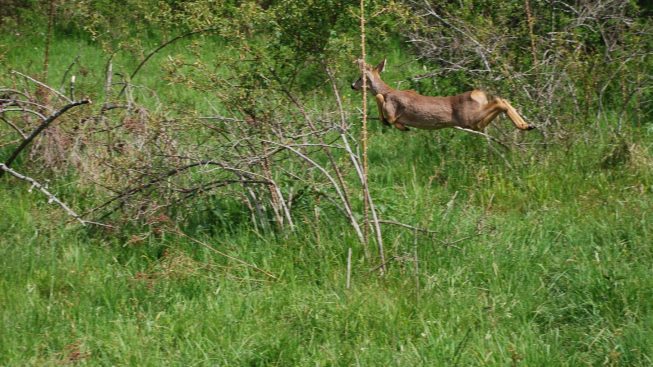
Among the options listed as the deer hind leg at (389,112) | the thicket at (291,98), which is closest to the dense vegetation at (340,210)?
the thicket at (291,98)

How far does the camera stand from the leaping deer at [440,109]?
795cm

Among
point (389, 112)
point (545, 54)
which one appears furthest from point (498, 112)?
point (545, 54)

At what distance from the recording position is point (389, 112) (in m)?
8.45

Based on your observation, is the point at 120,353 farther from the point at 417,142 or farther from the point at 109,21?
the point at 109,21

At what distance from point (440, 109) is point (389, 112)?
0.54 metres

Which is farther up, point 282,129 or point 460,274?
point 282,129

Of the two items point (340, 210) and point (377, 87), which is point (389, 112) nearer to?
point (377, 87)

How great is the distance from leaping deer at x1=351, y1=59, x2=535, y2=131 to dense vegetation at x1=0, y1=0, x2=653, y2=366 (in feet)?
1.33

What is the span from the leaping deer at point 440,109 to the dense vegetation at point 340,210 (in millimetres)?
407

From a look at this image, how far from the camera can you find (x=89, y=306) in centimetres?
621

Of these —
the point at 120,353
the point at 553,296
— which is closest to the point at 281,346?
the point at 120,353

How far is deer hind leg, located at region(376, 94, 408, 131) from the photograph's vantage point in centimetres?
844

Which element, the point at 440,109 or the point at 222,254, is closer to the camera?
A: the point at 222,254

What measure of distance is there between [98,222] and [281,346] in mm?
2291
